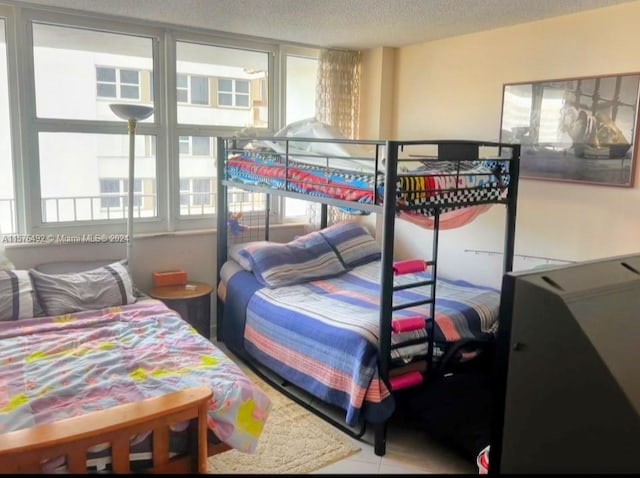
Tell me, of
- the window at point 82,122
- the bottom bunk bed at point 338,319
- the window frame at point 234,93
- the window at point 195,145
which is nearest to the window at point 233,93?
the window frame at point 234,93

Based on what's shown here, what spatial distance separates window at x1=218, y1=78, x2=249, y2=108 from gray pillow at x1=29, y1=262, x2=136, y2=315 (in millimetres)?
1566

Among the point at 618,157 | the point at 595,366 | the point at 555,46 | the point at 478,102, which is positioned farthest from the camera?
the point at 478,102

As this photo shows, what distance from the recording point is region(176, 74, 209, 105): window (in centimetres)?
406

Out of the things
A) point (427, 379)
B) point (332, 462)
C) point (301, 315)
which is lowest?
point (332, 462)

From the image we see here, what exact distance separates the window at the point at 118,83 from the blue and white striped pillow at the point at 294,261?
1.34 metres

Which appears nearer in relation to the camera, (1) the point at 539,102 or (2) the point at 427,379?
(2) the point at 427,379

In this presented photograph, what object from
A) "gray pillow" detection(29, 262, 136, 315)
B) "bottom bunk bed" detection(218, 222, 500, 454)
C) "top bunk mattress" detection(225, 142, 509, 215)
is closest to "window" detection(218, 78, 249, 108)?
"top bunk mattress" detection(225, 142, 509, 215)

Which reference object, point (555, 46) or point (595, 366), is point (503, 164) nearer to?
point (555, 46)

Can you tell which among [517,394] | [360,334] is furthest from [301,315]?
[517,394]

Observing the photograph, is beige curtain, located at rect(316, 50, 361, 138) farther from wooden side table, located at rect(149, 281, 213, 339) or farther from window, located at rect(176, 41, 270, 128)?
wooden side table, located at rect(149, 281, 213, 339)

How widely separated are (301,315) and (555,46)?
2.24 metres

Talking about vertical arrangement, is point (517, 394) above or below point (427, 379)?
above

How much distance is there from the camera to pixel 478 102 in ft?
12.8

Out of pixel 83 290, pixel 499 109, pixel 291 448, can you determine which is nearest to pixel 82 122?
pixel 83 290
